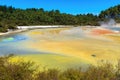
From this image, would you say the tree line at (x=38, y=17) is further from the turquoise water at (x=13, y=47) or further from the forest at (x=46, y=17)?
the turquoise water at (x=13, y=47)

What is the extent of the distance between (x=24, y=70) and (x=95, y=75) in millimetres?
2622

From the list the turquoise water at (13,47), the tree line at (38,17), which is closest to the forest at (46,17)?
the tree line at (38,17)

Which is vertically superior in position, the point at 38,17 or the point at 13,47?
the point at 13,47

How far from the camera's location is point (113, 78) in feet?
36.4

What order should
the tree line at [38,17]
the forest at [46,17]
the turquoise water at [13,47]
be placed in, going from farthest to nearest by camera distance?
1. the tree line at [38,17]
2. the forest at [46,17]
3. the turquoise water at [13,47]

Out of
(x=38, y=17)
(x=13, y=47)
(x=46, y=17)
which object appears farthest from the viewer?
(x=38, y=17)

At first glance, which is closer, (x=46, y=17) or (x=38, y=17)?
(x=46, y=17)

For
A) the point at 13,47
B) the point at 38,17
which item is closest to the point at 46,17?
the point at 38,17

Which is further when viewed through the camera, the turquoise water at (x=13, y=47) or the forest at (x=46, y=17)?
the forest at (x=46, y=17)

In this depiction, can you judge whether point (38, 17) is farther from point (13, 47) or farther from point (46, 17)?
point (13, 47)

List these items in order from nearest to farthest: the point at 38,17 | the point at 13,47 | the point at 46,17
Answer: the point at 13,47, the point at 46,17, the point at 38,17

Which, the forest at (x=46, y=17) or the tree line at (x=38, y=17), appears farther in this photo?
the tree line at (x=38, y=17)

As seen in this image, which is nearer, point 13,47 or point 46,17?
point 13,47

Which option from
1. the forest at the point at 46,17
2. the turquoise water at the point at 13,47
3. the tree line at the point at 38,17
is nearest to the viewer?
the turquoise water at the point at 13,47
